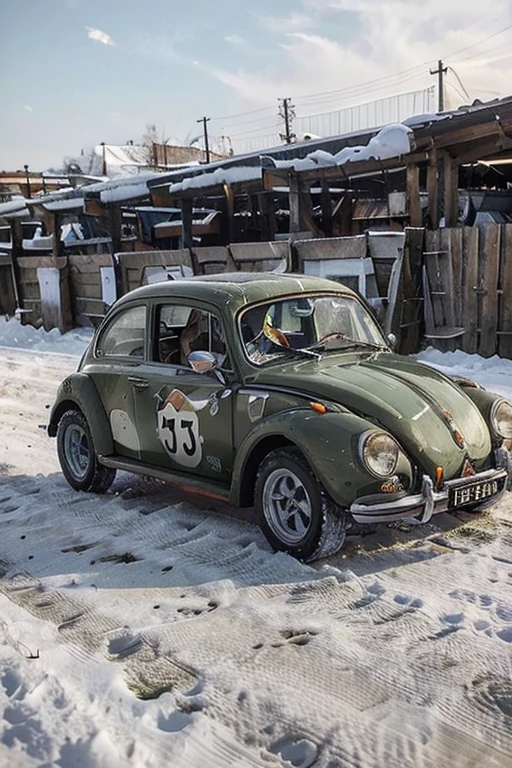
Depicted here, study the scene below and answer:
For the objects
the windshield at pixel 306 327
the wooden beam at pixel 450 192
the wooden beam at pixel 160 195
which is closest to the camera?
the windshield at pixel 306 327

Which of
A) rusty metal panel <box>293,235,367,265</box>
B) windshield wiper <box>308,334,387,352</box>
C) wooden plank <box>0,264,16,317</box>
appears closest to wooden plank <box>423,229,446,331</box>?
rusty metal panel <box>293,235,367,265</box>

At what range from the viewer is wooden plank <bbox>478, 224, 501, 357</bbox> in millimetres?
11086

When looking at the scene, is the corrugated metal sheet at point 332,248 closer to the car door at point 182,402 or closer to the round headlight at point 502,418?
the car door at point 182,402

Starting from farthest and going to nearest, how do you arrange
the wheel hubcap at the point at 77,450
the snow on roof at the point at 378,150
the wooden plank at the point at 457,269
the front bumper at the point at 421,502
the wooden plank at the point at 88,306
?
the wooden plank at the point at 88,306 → the snow on roof at the point at 378,150 → the wooden plank at the point at 457,269 → the wheel hubcap at the point at 77,450 → the front bumper at the point at 421,502

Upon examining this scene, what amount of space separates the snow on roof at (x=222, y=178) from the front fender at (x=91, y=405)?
31.6 feet

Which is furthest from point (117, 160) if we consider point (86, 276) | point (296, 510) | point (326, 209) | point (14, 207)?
point (296, 510)

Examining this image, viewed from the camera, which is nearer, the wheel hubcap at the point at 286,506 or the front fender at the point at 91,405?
the wheel hubcap at the point at 286,506

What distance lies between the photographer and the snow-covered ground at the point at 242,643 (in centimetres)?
275

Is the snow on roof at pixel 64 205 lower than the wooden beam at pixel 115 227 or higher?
higher

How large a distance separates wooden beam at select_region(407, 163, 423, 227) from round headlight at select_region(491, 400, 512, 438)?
8.46 metres

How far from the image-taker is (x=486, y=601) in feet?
12.7

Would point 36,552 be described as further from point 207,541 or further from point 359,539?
point 359,539

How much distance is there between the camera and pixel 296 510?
4.57 meters

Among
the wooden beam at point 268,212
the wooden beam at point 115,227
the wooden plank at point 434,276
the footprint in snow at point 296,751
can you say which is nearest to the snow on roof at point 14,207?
the wooden beam at point 115,227
